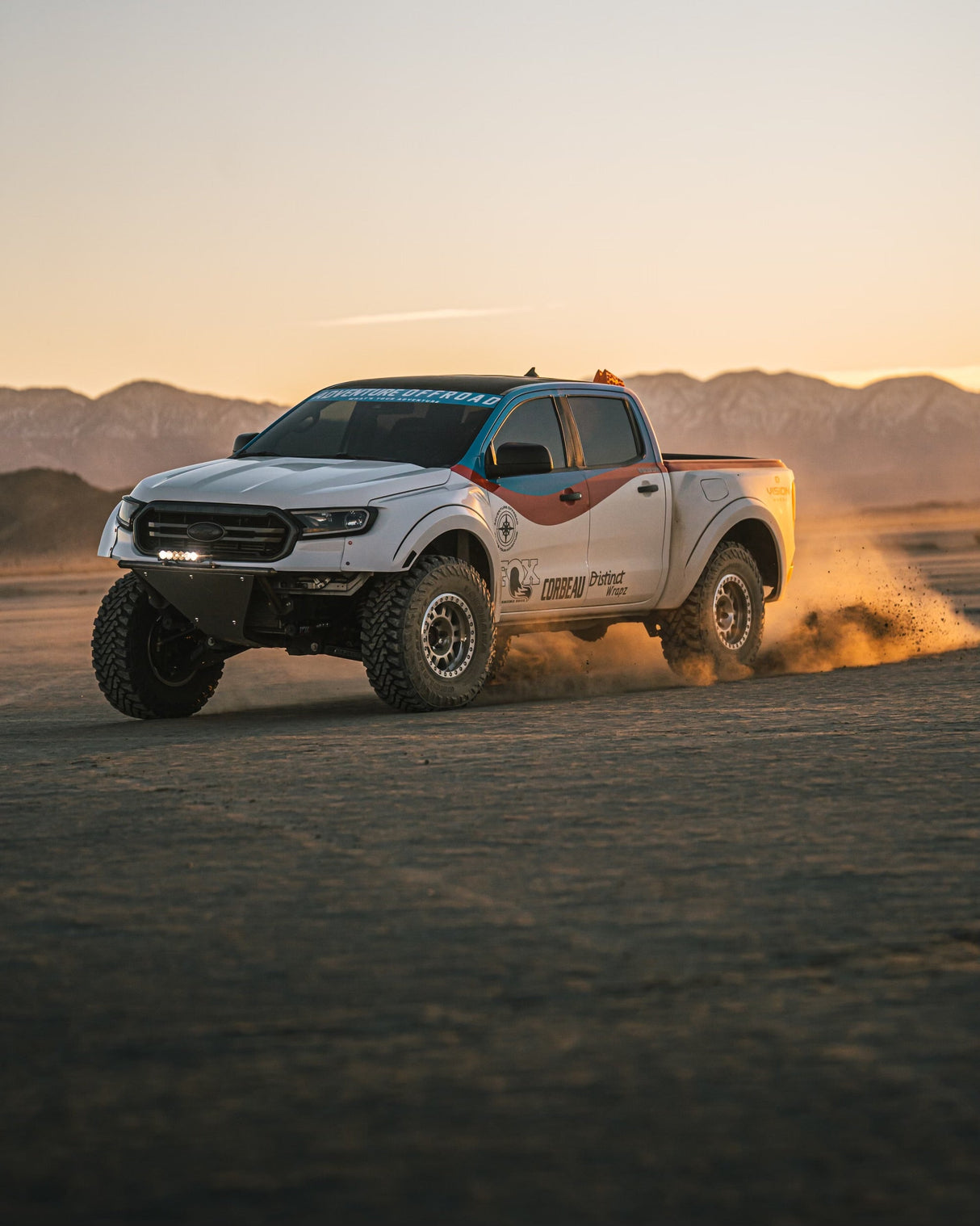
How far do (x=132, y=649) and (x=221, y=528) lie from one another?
118 cm

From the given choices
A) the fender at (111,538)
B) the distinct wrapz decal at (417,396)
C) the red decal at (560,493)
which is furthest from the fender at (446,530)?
the fender at (111,538)

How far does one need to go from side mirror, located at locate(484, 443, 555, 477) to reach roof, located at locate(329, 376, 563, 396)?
62 cm

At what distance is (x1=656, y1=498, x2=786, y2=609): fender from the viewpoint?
12820mm

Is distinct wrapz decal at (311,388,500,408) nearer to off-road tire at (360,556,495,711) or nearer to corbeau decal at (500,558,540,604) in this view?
corbeau decal at (500,558,540,604)

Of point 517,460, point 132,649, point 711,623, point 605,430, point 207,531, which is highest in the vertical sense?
point 605,430

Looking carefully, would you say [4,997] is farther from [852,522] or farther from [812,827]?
[852,522]

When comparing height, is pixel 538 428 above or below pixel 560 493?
above

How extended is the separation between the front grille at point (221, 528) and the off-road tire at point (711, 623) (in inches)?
153

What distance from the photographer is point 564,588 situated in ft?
38.6

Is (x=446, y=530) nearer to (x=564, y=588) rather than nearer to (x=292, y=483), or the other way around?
(x=292, y=483)

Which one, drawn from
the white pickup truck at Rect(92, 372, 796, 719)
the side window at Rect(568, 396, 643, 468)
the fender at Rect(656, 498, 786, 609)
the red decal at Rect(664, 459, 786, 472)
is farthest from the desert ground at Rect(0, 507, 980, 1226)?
the red decal at Rect(664, 459, 786, 472)

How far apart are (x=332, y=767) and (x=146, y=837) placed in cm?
184

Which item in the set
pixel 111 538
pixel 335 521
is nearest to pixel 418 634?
pixel 335 521

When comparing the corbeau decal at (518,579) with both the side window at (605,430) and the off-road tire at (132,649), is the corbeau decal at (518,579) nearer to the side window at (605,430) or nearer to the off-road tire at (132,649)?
the side window at (605,430)
